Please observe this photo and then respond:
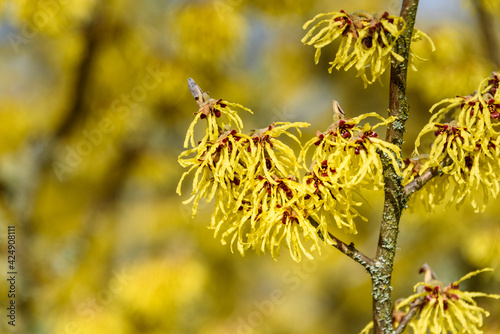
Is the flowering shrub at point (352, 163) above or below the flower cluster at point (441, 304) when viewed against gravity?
above

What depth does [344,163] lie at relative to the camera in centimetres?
49

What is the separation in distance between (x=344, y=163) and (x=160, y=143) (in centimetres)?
203

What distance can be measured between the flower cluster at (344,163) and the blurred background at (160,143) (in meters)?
0.84

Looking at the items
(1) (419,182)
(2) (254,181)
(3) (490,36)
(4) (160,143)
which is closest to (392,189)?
(1) (419,182)

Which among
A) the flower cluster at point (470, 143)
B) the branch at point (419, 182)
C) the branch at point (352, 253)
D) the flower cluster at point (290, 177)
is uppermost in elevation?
the flower cluster at point (470, 143)

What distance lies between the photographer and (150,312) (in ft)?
5.58

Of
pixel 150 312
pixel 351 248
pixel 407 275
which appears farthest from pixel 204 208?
pixel 351 248

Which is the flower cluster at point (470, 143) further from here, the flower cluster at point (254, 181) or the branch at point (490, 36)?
the branch at point (490, 36)

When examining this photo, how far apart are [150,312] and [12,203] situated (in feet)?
2.45

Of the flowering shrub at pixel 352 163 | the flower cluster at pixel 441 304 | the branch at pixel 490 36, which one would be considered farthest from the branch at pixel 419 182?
the branch at pixel 490 36

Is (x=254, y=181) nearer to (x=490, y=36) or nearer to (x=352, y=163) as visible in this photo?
(x=352, y=163)

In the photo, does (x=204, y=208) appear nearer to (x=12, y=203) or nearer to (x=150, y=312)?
(x=150, y=312)

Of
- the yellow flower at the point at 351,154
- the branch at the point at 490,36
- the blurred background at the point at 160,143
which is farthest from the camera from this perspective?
the blurred background at the point at 160,143

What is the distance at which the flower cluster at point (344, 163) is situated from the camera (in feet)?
1.63
